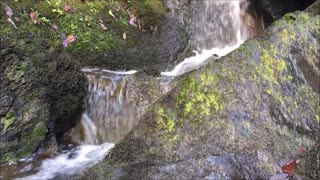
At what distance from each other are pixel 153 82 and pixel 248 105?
1882mm

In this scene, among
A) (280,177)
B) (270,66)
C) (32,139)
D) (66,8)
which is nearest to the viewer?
(280,177)

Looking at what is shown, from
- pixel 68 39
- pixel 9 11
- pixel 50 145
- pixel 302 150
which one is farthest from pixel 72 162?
pixel 302 150

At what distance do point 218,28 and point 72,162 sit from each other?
392cm

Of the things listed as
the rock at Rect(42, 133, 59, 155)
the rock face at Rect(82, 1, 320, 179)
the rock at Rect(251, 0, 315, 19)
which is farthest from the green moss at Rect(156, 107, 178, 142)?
the rock at Rect(251, 0, 315, 19)

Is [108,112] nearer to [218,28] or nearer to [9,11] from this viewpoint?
[9,11]

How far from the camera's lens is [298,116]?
321 centimetres

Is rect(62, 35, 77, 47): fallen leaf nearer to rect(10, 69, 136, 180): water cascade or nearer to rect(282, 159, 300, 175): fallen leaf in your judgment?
rect(10, 69, 136, 180): water cascade

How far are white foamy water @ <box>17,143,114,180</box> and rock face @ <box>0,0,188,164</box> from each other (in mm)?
237

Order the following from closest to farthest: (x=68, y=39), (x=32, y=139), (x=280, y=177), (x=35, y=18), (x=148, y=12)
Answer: (x=280, y=177)
(x=32, y=139)
(x=35, y=18)
(x=68, y=39)
(x=148, y=12)

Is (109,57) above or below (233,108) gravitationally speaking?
above

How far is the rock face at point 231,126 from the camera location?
2.76 meters

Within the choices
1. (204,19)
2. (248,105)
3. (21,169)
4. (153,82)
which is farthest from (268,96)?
(204,19)

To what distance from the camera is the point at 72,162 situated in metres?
4.37

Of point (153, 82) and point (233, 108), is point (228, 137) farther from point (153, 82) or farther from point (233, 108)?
point (153, 82)
